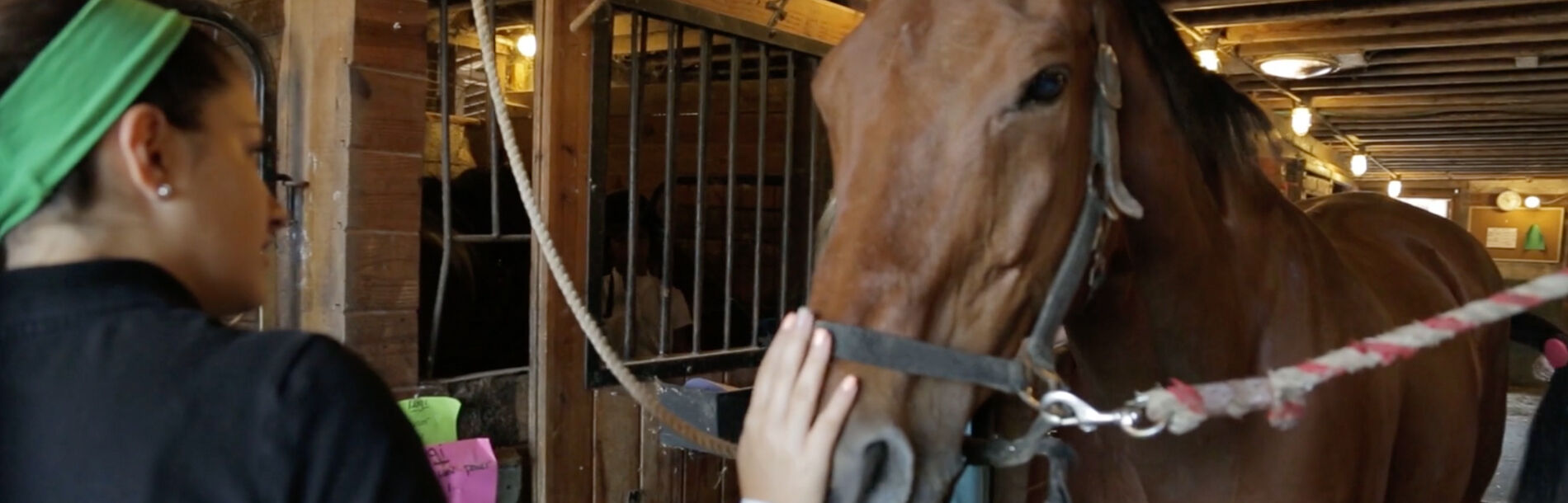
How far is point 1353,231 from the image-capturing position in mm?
2646

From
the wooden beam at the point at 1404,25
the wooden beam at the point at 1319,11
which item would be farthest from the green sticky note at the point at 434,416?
the wooden beam at the point at 1404,25

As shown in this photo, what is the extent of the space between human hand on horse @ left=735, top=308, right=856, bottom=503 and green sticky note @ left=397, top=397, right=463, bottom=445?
1222 millimetres

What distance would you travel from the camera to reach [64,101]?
62 centimetres

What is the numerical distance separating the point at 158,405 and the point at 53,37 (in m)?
0.25

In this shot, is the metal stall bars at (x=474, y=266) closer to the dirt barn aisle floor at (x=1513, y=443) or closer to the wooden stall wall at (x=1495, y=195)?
the dirt barn aisle floor at (x=1513, y=443)

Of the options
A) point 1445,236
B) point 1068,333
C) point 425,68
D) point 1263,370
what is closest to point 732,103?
point 425,68

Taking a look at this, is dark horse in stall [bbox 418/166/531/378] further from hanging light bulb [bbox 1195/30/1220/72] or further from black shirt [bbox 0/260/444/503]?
hanging light bulb [bbox 1195/30/1220/72]

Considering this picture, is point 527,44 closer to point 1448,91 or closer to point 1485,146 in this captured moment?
point 1448,91

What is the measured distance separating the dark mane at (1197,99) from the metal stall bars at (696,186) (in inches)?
49.8

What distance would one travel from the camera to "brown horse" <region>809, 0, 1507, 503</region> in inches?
45.3

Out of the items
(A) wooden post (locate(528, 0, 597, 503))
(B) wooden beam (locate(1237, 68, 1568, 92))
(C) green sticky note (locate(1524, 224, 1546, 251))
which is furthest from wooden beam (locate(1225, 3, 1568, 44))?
(C) green sticky note (locate(1524, 224, 1546, 251))

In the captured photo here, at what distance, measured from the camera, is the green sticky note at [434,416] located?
6.73ft

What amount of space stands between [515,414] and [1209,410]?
1623 mm

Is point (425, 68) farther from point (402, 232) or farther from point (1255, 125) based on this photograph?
point (1255, 125)
